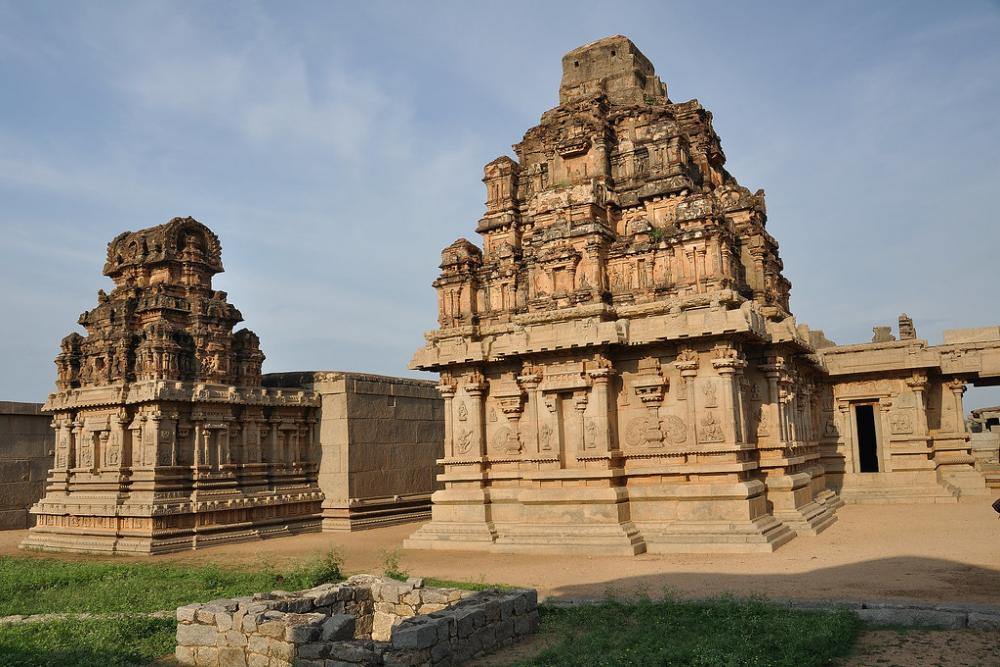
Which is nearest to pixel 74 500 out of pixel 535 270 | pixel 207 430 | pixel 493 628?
pixel 207 430

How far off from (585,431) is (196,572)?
26.1 ft

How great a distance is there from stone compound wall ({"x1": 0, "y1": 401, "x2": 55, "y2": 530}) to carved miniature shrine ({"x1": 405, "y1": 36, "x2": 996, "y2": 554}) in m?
14.5

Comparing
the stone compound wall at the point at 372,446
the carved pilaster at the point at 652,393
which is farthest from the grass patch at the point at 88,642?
the stone compound wall at the point at 372,446

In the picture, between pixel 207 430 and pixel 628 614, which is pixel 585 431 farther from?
pixel 207 430

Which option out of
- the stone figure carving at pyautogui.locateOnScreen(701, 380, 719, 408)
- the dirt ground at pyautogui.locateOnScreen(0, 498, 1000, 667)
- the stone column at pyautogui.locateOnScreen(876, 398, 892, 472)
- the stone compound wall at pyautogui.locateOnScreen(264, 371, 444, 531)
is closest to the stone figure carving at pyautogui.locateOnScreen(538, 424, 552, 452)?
the dirt ground at pyautogui.locateOnScreen(0, 498, 1000, 667)

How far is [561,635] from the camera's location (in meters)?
9.02

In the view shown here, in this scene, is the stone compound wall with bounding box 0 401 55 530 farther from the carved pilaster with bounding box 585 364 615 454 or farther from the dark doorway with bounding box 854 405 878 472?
the dark doorway with bounding box 854 405 878 472

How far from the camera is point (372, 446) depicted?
75.4 feet

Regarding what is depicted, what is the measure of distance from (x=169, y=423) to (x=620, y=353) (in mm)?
11340

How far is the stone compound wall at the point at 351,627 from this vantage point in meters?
7.66

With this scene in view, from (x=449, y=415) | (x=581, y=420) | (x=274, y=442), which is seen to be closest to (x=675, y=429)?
(x=581, y=420)

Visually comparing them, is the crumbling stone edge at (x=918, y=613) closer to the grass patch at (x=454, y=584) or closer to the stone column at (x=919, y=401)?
the grass patch at (x=454, y=584)

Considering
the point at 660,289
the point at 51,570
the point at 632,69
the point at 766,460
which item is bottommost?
the point at 51,570

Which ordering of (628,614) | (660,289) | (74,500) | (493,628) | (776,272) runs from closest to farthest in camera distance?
1. (493,628)
2. (628,614)
3. (660,289)
4. (74,500)
5. (776,272)
